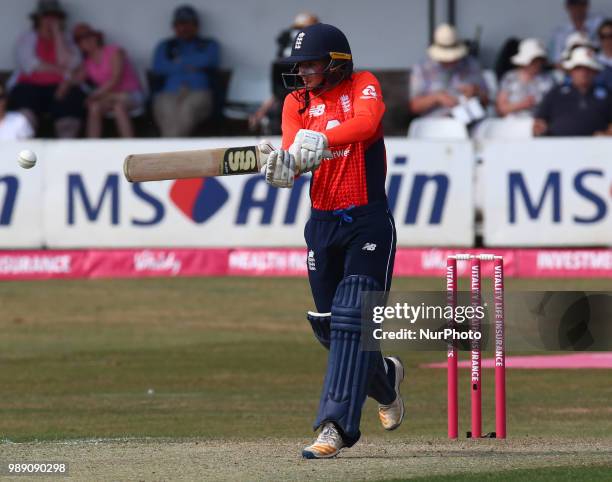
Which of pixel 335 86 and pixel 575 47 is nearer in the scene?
pixel 335 86

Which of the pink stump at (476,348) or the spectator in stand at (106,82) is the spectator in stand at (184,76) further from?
the pink stump at (476,348)

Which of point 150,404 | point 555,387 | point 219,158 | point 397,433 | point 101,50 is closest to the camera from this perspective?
point 219,158

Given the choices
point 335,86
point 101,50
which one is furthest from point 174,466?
point 101,50

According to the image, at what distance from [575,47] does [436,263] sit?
103 inches

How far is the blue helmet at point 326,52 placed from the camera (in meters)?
6.71

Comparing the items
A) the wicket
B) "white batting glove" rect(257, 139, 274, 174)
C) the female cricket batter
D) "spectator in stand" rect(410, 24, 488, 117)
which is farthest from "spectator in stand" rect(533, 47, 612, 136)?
"white batting glove" rect(257, 139, 274, 174)

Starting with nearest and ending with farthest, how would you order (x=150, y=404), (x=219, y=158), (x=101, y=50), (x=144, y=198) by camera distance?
(x=219, y=158), (x=150, y=404), (x=144, y=198), (x=101, y=50)

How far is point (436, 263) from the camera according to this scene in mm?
15117

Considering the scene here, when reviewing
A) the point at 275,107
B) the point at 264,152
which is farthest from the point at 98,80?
the point at 264,152

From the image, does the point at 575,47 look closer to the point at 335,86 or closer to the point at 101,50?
the point at 101,50

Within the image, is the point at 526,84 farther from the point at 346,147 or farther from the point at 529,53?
the point at 346,147

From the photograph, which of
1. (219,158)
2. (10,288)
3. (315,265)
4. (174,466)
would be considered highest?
(219,158)

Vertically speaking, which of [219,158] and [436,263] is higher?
[219,158]

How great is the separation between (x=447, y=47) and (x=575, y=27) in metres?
1.58
